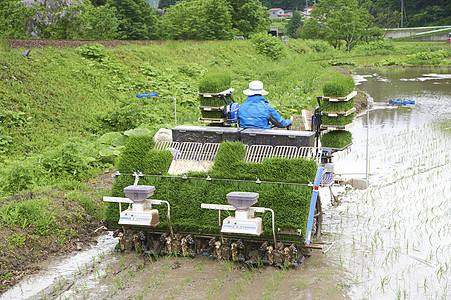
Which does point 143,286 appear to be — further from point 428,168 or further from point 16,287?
point 428,168

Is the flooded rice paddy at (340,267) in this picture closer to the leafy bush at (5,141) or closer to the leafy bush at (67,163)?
the leafy bush at (67,163)

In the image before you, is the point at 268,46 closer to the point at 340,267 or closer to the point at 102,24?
the point at 102,24

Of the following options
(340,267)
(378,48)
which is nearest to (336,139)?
(340,267)

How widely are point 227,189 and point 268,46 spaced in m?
35.7

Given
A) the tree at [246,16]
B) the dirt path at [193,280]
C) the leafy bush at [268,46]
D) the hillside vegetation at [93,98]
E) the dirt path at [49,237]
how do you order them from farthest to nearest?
1. the tree at [246,16]
2. the leafy bush at [268,46]
3. the hillside vegetation at [93,98]
4. the dirt path at [49,237]
5. the dirt path at [193,280]

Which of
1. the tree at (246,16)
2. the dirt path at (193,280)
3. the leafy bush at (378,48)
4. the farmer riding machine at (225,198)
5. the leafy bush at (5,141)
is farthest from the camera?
the leafy bush at (378,48)

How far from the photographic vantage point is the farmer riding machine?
6625 millimetres

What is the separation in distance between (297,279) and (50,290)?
319cm

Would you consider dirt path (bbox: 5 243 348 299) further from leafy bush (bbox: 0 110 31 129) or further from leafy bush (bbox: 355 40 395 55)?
leafy bush (bbox: 355 40 395 55)

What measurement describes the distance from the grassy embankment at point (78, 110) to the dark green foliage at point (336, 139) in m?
4.29

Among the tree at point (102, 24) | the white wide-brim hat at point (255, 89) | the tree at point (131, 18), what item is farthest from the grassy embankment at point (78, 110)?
the tree at point (131, 18)

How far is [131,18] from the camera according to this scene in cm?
4572

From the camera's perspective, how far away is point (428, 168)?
12250 mm

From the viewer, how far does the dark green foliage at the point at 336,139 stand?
9242mm
